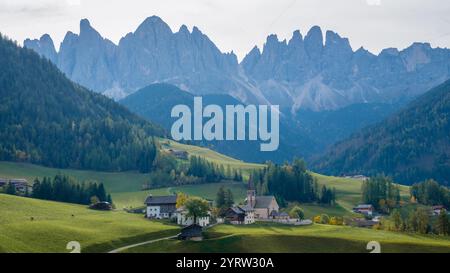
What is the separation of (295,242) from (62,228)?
35.5 metres

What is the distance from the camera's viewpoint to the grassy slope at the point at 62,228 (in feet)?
344

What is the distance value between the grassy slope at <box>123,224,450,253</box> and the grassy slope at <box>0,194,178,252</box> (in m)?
6.10

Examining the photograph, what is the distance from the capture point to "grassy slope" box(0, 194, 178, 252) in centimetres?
10489

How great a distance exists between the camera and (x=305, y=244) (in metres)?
118

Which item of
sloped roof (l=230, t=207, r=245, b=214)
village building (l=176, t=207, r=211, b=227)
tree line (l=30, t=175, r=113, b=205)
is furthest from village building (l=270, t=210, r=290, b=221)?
tree line (l=30, t=175, r=113, b=205)

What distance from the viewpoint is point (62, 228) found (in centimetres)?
11831

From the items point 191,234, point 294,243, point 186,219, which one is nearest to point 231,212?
point 186,219

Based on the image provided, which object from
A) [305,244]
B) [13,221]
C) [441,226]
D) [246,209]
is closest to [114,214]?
[246,209]

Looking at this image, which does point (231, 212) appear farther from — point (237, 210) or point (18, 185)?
point (18, 185)

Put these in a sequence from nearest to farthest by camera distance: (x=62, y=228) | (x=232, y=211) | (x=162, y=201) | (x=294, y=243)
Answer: (x=294, y=243) < (x=62, y=228) < (x=232, y=211) < (x=162, y=201)

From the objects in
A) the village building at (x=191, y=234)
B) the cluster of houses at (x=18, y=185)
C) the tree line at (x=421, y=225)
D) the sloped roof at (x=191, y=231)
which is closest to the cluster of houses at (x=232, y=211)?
the sloped roof at (x=191, y=231)

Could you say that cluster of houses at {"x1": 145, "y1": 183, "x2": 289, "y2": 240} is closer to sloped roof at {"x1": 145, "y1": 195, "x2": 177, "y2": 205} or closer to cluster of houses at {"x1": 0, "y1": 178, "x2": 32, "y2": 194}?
sloped roof at {"x1": 145, "y1": 195, "x2": 177, "y2": 205}
